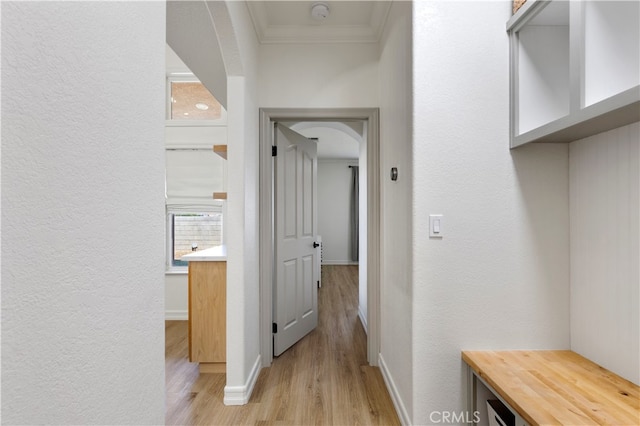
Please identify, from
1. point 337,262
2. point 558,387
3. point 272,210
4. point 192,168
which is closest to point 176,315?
point 192,168

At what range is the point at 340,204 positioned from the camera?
7910 mm

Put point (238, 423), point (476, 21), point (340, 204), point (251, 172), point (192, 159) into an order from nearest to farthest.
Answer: point (476, 21), point (238, 423), point (251, 172), point (192, 159), point (340, 204)

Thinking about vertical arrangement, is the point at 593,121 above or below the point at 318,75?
below

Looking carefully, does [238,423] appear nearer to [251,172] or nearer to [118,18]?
[251,172]

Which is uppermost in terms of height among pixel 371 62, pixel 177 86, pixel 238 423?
pixel 177 86

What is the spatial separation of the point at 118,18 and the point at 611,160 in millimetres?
1811

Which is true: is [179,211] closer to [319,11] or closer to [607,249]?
[319,11]

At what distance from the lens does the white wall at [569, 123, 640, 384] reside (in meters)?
1.24

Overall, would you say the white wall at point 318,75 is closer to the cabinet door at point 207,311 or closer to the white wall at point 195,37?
the white wall at point 195,37

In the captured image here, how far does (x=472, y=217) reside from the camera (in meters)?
1.60

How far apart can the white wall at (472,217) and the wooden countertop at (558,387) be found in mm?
98

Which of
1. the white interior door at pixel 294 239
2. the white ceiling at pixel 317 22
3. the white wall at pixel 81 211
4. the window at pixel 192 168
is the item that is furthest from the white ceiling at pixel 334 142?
the white wall at pixel 81 211

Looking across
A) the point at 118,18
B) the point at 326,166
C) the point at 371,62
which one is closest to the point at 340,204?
the point at 326,166

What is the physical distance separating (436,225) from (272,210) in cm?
142
